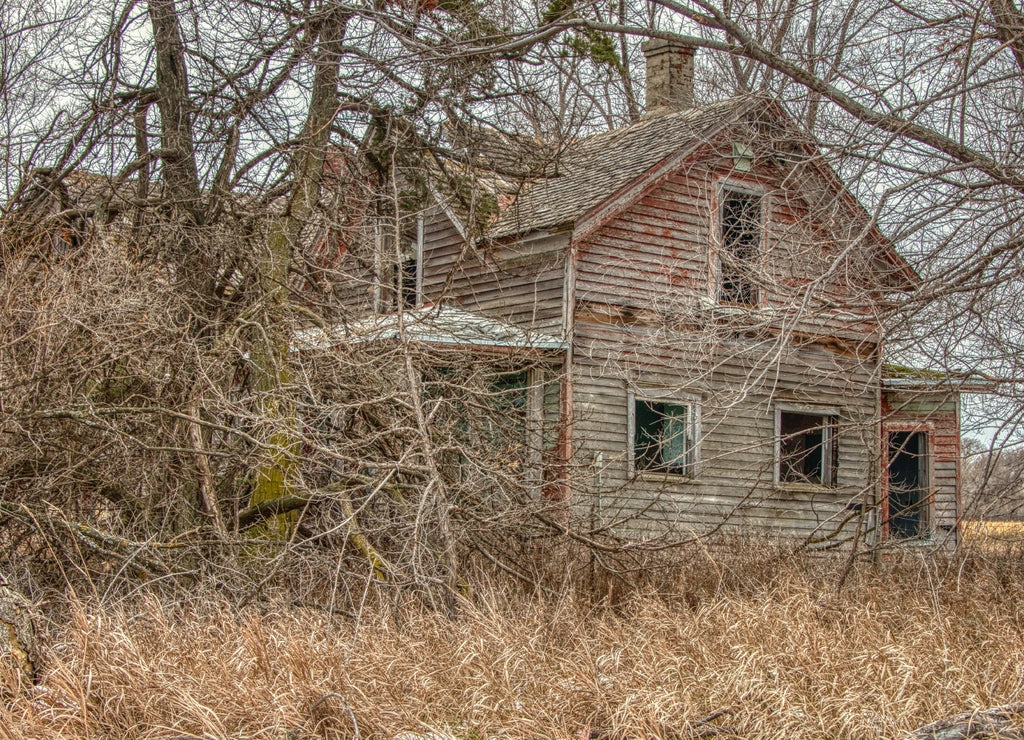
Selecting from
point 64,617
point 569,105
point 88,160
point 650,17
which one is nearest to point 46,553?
point 64,617

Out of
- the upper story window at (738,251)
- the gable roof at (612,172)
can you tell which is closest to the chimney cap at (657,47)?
the gable roof at (612,172)

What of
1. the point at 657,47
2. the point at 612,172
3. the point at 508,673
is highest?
the point at 657,47

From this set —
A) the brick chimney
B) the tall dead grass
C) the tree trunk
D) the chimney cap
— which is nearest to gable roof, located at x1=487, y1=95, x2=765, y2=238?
the brick chimney

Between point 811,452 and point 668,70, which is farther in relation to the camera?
point 668,70

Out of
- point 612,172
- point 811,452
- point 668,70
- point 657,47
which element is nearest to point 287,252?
point 612,172

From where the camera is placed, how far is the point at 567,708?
211 inches

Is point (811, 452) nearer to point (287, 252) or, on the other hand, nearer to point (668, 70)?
point (668, 70)

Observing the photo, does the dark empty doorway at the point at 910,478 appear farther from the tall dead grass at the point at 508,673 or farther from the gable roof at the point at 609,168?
the tall dead grass at the point at 508,673

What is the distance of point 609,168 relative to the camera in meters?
15.2

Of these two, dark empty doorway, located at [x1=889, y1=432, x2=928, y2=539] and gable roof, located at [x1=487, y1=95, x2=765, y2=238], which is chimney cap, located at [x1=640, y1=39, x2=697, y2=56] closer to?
gable roof, located at [x1=487, y1=95, x2=765, y2=238]

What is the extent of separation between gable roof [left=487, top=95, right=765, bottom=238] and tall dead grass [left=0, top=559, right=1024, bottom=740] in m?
6.35

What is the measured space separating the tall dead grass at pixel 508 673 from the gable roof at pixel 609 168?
635 cm

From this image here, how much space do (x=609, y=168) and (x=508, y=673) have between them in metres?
10.5

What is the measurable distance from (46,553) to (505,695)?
4090mm
